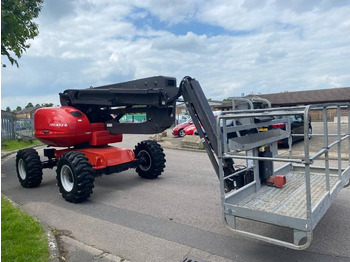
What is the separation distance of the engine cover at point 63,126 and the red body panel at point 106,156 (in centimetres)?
41

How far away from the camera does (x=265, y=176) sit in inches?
195

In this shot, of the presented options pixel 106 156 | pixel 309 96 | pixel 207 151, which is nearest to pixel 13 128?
pixel 106 156

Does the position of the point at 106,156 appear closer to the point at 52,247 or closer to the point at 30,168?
the point at 30,168

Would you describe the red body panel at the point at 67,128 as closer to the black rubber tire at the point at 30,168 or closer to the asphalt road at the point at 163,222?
the black rubber tire at the point at 30,168

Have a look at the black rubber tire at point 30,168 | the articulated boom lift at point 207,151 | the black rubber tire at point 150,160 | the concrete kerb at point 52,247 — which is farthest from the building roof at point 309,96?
the concrete kerb at point 52,247

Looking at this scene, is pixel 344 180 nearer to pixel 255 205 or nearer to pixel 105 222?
pixel 255 205

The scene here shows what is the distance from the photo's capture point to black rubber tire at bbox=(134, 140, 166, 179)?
316 inches

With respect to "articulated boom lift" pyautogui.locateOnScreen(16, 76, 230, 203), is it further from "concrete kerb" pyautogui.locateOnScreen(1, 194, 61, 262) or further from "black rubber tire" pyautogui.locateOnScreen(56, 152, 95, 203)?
"concrete kerb" pyautogui.locateOnScreen(1, 194, 61, 262)

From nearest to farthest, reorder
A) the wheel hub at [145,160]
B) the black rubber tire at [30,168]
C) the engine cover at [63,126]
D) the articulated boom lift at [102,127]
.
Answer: the articulated boom lift at [102,127]
the engine cover at [63,126]
the black rubber tire at [30,168]
the wheel hub at [145,160]

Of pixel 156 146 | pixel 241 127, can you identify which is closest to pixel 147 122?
pixel 156 146

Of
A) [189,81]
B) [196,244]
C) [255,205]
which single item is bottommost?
[196,244]

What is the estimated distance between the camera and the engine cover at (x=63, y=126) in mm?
7020

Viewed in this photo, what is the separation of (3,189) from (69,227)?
3.82 metres

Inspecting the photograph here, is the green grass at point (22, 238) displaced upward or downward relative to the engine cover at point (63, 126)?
downward
